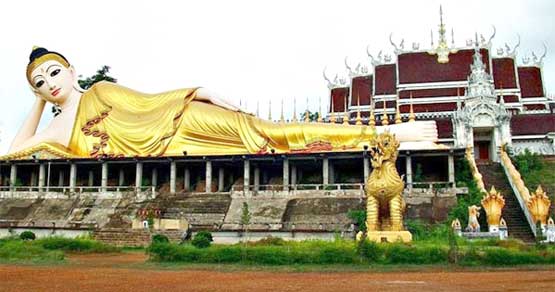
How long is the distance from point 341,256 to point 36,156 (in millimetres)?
27443

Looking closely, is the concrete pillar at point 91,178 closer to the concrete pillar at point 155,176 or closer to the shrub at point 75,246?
the concrete pillar at point 155,176

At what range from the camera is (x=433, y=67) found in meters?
46.6

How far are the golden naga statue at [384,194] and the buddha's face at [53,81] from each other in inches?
1026

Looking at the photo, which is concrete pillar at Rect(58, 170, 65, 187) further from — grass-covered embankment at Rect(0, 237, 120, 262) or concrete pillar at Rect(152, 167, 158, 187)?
grass-covered embankment at Rect(0, 237, 120, 262)

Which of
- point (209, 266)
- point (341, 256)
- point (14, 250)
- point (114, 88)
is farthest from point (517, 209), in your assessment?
point (114, 88)

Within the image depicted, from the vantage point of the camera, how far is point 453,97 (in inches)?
1752

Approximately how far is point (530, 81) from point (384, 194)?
2958 cm

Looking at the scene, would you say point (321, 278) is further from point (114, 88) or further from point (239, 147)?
point (114, 88)

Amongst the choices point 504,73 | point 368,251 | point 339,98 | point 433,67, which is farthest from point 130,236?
point 504,73

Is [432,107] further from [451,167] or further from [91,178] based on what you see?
[91,178]

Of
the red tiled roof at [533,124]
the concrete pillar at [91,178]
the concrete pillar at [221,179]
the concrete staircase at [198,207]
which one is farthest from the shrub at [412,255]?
the concrete pillar at [91,178]

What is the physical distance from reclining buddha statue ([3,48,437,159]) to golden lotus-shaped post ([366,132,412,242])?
11899mm

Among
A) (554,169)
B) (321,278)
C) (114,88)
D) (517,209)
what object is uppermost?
(114,88)

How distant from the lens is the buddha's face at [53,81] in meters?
40.7
